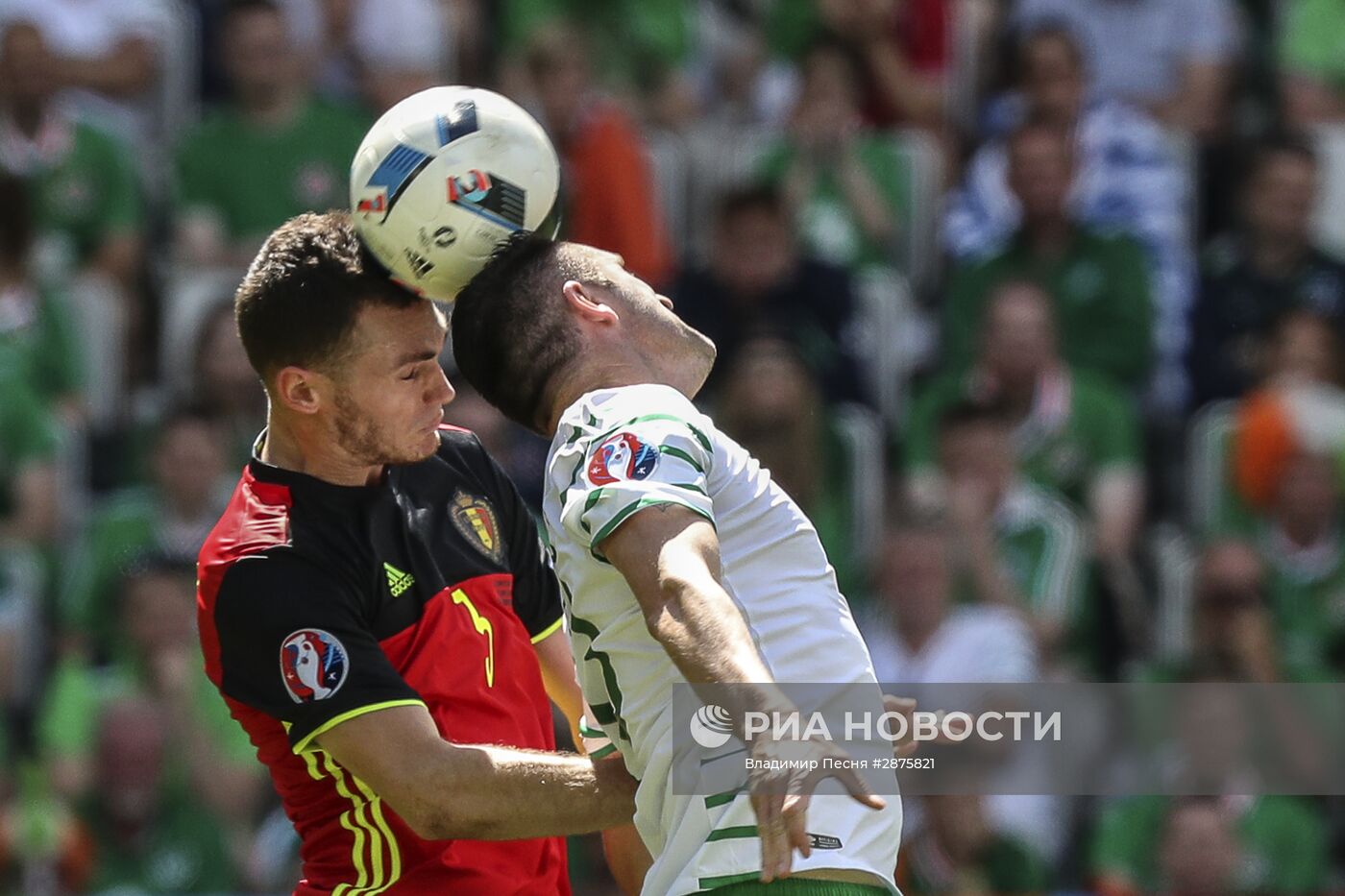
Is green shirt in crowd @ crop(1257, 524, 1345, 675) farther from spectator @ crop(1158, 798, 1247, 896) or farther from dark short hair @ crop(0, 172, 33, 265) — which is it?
dark short hair @ crop(0, 172, 33, 265)

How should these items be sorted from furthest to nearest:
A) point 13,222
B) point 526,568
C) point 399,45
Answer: point 399,45 → point 13,222 → point 526,568

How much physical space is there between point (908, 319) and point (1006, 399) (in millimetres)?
988

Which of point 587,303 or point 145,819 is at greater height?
point 587,303

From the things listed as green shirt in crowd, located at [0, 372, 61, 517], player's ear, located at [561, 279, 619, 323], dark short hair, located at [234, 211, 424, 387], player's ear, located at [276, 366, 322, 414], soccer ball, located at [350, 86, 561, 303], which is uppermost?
green shirt in crowd, located at [0, 372, 61, 517]

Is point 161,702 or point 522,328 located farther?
point 161,702

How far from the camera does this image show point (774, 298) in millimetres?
8867

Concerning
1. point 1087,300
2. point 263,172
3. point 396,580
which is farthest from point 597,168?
point 396,580

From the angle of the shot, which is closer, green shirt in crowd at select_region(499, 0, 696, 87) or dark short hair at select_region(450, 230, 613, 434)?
dark short hair at select_region(450, 230, 613, 434)

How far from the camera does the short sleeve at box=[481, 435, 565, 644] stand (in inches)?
164

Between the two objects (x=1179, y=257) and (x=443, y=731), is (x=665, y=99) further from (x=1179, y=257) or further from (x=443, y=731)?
(x=443, y=731)

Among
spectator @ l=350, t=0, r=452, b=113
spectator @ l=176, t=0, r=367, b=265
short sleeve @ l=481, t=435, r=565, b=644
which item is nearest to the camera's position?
short sleeve @ l=481, t=435, r=565, b=644

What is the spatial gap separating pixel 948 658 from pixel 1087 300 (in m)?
2.10

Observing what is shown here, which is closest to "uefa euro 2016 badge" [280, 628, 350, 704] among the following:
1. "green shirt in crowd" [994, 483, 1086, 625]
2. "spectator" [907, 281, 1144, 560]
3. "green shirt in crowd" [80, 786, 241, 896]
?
"green shirt in crowd" [80, 786, 241, 896]

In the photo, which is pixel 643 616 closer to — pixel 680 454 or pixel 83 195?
pixel 680 454
